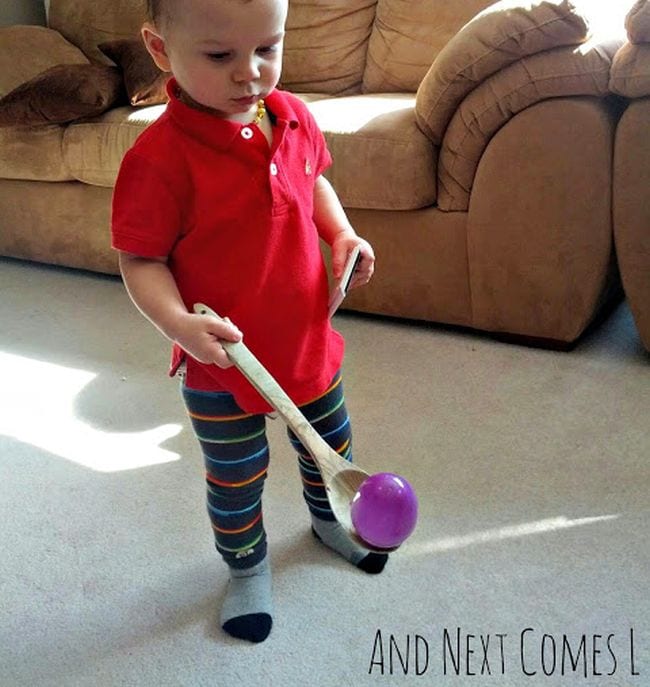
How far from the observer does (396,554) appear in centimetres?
118

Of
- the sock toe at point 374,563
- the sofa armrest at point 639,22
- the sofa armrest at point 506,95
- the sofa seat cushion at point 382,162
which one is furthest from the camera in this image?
the sofa seat cushion at point 382,162

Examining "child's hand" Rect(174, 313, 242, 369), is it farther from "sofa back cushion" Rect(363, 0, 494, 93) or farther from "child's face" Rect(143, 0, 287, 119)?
"sofa back cushion" Rect(363, 0, 494, 93)

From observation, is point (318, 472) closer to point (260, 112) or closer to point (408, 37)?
point (260, 112)

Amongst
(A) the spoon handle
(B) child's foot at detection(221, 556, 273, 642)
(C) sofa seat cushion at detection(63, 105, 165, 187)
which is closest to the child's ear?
(A) the spoon handle

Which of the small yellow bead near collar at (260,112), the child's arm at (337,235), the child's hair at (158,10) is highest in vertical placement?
the child's hair at (158,10)

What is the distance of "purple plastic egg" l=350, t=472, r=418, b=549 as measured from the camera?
886 millimetres

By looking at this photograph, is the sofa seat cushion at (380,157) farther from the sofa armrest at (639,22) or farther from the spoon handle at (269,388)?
the spoon handle at (269,388)

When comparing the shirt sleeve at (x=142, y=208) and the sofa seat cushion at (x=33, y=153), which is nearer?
the shirt sleeve at (x=142, y=208)

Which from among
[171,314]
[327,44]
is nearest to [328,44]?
[327,44]

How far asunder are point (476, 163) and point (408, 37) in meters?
0.75

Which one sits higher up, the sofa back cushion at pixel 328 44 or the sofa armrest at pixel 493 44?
the sofa armrest at pixel 493 44

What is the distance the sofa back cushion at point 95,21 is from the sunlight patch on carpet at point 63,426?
1.36 metres

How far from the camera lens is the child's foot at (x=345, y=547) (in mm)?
1155

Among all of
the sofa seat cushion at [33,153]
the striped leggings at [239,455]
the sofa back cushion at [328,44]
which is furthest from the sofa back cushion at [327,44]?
the striped leggings at [239,455]
